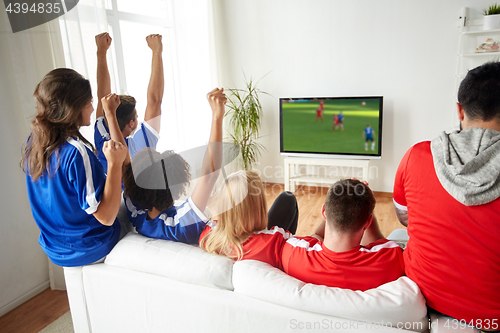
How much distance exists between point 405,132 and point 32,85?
361cm

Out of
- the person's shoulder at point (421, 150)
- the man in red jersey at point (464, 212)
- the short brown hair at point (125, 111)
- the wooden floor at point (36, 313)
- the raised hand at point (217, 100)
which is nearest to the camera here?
the man in red jersey at point (464, 212)

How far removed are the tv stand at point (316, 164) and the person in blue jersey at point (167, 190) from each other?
2.81 metres

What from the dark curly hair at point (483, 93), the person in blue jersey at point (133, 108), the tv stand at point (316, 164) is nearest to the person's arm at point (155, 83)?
the person in blue jersey at point (133, 108)

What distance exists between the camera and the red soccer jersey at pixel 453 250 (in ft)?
3.14

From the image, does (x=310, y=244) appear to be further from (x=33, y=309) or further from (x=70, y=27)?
(x=70, y=27)

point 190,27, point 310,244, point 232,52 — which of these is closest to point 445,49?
point 232,52

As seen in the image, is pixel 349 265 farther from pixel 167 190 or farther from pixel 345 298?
pixel 167 190

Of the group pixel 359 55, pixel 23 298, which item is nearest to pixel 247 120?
pixel 359 55

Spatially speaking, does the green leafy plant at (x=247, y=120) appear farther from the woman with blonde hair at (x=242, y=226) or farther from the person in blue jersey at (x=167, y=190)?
the woman with blonde hair at (x=242, y=226)

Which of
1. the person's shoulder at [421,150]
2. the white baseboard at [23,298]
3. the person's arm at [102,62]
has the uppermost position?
the person's arm at [102,62]

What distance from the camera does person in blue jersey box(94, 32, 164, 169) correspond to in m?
1.46

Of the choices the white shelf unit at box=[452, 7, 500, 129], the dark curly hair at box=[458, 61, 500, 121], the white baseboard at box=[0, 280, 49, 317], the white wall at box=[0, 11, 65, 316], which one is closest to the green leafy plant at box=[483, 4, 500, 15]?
the white shelf unit at box=[452, 7, 500, 129]

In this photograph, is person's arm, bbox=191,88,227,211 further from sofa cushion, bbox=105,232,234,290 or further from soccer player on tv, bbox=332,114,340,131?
soccer player on tv, bbox=332,114,340,131

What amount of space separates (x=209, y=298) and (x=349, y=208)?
1.92 ft
